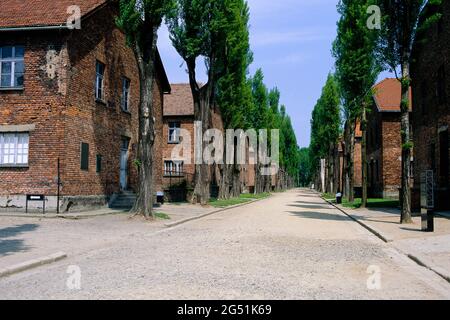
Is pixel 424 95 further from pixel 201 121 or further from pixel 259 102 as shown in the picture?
pixel 259 102

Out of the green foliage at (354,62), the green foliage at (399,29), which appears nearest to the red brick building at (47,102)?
the green foliage at (399,29)

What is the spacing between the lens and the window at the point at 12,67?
722 inches

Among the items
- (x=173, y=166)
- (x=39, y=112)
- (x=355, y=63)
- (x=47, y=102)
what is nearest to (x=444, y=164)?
(x=355, y=63)

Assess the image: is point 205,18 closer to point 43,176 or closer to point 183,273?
point 43,176

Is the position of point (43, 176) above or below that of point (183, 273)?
above

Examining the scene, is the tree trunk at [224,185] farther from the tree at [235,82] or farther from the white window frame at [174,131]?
the white window frame at [174,131]

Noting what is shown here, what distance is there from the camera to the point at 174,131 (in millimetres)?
40719

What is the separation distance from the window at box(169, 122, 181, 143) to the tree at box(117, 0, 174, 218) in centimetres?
2312

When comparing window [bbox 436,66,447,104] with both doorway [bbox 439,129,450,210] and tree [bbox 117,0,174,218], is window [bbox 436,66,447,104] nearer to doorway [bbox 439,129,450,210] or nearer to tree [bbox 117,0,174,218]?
doorway [bbox 439,129,450,210]

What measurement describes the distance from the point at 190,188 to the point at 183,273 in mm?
26775

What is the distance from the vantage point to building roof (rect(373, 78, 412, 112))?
3547cm
